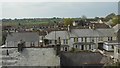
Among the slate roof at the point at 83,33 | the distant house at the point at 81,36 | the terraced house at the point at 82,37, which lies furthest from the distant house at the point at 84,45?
the slate roof at the point at 83,33

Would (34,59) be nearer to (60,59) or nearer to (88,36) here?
(60,59)

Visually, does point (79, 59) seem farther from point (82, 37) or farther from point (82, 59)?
point (82, 37)

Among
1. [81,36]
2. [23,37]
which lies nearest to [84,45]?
[81,36]

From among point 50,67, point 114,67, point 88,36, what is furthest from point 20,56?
point 88,36

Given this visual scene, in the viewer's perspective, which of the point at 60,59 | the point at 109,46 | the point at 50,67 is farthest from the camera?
the point at 109,46

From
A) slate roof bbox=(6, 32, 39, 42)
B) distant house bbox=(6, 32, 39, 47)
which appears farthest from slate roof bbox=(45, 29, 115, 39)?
distant house bbox=(6, 32, 39, 47)

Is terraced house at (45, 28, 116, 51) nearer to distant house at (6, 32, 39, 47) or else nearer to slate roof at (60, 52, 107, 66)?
distant house at (6, 32, 39, 47)
